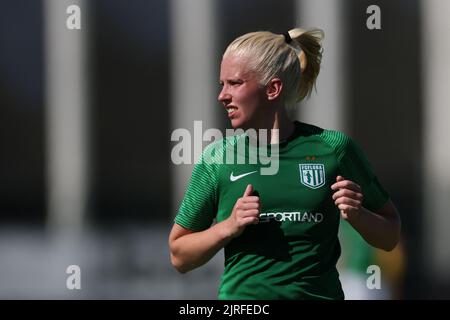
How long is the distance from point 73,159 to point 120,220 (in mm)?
859

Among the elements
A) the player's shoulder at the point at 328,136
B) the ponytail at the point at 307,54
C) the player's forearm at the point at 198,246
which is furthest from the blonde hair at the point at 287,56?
the player's forearm at the point at 198,246

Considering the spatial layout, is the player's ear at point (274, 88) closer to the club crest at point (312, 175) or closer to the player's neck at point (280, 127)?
the player's neck at point (280, 127)

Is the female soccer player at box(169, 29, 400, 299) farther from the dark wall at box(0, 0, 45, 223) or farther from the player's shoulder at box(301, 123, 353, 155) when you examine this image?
the dark wall at box(0, 0, 45, 223)

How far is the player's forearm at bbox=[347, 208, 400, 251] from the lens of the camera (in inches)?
125

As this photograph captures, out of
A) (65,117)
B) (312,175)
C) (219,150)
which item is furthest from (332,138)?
(65,117)

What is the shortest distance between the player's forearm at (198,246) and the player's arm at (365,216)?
40 cm

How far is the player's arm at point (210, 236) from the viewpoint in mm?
2992

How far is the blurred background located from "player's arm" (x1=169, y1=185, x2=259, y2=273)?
6.24 metres

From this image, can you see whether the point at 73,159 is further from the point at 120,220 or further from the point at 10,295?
the point at 10,295

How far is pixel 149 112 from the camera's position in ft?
32.8

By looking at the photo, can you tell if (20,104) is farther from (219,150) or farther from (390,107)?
(219,150)

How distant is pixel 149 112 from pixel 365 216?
6977 millimetres

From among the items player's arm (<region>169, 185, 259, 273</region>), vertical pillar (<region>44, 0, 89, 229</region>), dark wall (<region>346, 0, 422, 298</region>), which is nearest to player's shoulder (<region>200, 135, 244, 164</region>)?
player's arm (<region>169, 185, 259, 273</region>)

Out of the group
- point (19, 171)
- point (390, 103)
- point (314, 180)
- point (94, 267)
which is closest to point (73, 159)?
point (19, 171)
